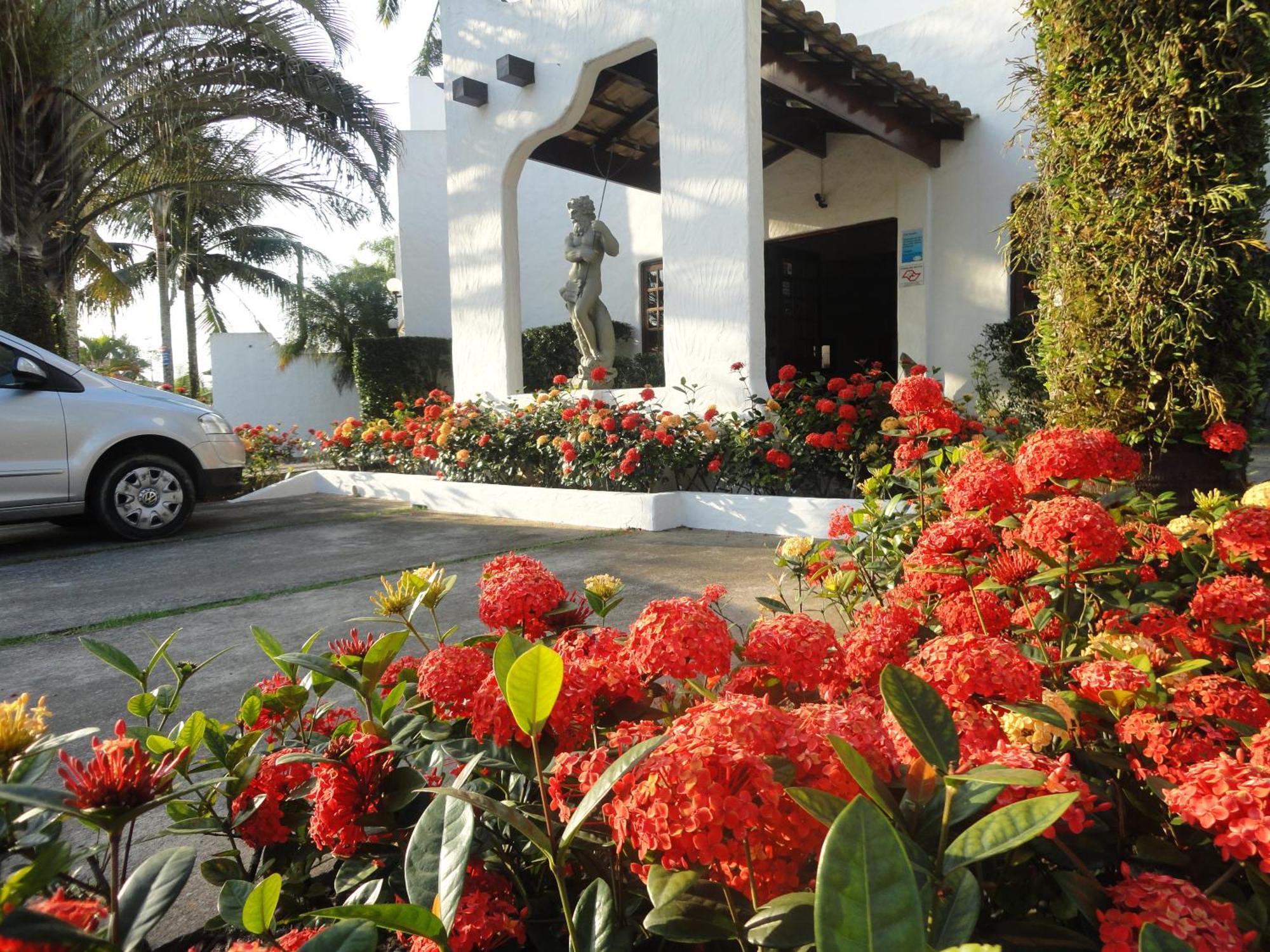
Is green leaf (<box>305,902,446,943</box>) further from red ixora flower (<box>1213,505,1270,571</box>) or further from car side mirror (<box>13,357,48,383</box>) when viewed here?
car side mirror (<box>13,357,48,383</box>)

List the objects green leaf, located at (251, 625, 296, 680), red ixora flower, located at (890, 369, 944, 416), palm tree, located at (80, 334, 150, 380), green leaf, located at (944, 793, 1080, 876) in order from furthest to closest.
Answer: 1. palm tree, located at (80, 334, 150, 380)
2. red ixora flower, located at (890, 369, 944, 416)
3. green leaf, located at (251, 625, 296, 680)
4. green leaf, located at (944, 793, 1080, 876)

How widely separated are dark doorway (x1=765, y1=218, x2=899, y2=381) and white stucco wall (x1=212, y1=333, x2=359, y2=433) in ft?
37.6

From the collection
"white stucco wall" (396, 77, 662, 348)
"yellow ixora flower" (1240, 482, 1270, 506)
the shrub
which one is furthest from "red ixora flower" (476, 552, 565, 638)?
the shrub

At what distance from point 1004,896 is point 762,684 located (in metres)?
0.39

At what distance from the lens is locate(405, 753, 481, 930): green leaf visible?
64 cm

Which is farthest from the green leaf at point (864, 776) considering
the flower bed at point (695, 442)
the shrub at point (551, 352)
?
the shrub at point (551, 352)

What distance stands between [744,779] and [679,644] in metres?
0.30

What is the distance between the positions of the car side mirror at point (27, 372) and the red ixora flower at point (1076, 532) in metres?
5.64

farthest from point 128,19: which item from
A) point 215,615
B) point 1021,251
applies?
point 1021,251

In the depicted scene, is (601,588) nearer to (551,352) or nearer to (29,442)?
(29,442)

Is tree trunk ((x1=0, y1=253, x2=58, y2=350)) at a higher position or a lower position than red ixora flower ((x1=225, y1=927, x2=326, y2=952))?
higher

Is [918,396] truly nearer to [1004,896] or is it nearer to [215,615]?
[1004,896]

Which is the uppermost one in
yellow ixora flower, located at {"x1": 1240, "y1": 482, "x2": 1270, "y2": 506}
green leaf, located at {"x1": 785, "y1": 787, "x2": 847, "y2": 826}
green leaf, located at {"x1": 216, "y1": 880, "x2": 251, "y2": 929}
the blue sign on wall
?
the blue sign on wall

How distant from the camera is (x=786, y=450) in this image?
527cm
